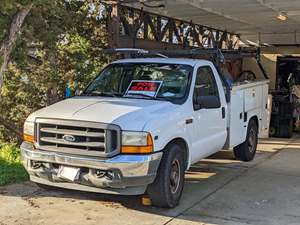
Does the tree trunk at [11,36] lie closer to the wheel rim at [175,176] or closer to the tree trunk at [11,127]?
the tree trunk at [11,127]

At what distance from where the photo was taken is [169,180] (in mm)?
6008

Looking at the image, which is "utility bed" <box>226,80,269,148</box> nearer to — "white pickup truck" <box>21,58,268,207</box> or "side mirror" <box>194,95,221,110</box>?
"white pickup truck" <box>21,58,268,207</box>

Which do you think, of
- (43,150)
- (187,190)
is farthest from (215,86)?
(43,150)

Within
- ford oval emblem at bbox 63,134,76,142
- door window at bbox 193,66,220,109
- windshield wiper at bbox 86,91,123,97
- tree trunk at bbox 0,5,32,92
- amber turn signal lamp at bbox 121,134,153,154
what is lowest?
amber turn signal lamp at bbox 121,134,153,154

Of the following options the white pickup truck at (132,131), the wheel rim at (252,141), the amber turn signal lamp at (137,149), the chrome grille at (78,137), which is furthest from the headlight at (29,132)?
the wheel rim at (252,141)

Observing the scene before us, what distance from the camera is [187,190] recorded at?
286 inches

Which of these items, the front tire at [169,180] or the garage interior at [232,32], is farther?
the garage interior at [232,32]

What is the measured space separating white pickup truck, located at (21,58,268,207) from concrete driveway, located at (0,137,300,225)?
34cm

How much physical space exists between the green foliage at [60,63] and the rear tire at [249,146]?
3.43 metres

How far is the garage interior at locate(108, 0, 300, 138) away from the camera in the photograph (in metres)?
11.4

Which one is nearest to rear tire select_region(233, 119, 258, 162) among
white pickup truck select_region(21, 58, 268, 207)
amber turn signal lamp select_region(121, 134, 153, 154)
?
white pickup truck select_region(21, 58, 268, 207)

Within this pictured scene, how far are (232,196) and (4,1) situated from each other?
4155mm

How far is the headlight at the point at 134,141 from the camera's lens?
217 inches

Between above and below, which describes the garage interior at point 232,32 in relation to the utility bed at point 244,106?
above
